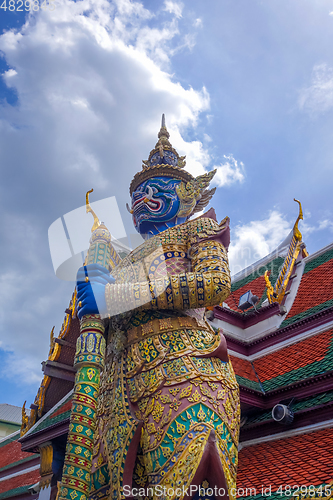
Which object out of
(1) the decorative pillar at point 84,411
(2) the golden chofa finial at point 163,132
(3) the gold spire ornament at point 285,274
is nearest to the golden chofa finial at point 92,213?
(1) the decorative pillar at point 84,411

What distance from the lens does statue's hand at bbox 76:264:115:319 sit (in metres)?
3.16

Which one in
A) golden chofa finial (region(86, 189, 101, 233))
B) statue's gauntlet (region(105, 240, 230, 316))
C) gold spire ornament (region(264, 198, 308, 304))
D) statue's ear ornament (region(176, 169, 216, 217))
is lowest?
statue's gauntlet (region(105, 240, 230, 316))

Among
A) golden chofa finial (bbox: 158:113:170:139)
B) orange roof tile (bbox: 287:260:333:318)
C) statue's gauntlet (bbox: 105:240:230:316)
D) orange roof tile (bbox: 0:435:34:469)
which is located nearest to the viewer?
statue's gauntlet (bbox: 105:240:230:316)

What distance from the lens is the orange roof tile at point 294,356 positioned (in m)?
5.43

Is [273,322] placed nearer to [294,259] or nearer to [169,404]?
[294,259]

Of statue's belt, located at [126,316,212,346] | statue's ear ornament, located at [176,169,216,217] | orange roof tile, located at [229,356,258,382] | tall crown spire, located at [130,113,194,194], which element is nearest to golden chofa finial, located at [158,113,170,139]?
tall crown spire, located at [130,113,194,194]

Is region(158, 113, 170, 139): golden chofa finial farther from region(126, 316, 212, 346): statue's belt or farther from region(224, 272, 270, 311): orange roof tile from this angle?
region(224, 272, 270, 311): orange roof tile

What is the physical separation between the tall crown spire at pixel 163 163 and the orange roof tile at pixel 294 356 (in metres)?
2.93

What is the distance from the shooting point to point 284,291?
6918 mm

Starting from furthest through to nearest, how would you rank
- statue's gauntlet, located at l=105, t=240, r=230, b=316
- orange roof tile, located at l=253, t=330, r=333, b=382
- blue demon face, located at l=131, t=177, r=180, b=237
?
orange roof tile, located at l=253, t=330, r=333, b=382, blue demon face, located at l=131, t=177, r=180, b=237, statue's gauntlet, located at l=105, t=240, r=230, b=316

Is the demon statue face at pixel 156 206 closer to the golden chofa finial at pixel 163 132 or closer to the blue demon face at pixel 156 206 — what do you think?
the blue demon face at pixel 156 206

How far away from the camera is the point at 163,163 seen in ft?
15.3

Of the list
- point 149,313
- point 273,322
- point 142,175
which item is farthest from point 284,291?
point 149,313

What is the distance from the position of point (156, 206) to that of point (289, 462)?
290 centimetres
